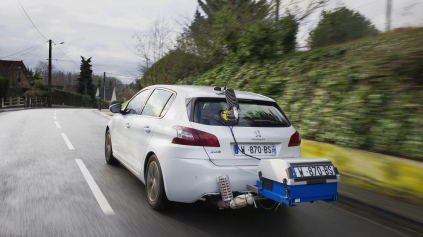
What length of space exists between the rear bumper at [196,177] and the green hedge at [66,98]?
61.2m

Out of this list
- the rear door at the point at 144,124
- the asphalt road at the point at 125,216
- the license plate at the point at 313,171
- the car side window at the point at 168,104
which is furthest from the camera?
the rear door at the point at 144,124

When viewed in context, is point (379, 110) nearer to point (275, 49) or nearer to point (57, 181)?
point (57, 181)

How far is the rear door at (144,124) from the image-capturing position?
440 cm

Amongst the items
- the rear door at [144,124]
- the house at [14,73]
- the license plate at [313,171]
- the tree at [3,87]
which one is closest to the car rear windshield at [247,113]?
the rear door at [144,124]

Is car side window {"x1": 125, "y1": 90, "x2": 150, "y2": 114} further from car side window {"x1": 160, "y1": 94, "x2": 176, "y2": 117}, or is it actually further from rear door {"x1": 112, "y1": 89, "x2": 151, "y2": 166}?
car side window {"x1": 160, "y1": 94, "x2": 176, "y2": 117}

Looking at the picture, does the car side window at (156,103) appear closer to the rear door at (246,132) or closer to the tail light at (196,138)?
the rear door at (246,132)

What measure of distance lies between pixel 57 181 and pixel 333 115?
16.2 ft

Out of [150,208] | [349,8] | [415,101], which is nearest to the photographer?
[150,208]

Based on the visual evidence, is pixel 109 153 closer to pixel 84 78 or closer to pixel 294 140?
pixel 294 140

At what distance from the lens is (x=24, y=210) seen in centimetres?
390

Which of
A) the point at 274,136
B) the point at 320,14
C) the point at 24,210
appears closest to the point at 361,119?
the point at 274,136

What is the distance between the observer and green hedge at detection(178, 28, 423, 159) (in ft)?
16.5

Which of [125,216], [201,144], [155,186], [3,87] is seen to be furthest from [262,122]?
[3,87]

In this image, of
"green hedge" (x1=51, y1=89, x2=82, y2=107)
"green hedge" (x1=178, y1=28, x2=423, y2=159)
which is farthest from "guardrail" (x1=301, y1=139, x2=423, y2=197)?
"green hedge" (x1=51, y1=89, x2=82, y2=107)
